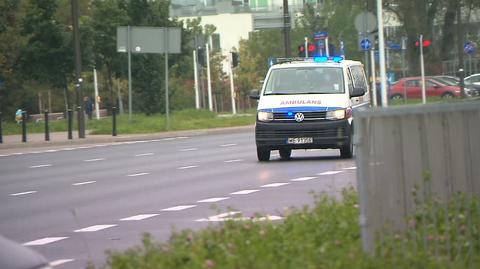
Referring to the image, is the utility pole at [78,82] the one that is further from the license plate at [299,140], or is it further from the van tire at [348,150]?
the license plate at [299,140]

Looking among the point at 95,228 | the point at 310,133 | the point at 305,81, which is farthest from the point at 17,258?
the point at 305,81

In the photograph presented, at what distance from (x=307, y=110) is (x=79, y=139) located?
51.9 feet

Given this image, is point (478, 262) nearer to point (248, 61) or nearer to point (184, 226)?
point (184, 226)

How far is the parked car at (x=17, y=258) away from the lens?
560 cm

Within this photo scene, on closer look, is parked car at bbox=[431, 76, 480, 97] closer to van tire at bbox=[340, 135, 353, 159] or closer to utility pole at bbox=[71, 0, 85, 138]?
utility pole at bbox=[71, 0, 85, 138]

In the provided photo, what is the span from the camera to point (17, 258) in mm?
5730

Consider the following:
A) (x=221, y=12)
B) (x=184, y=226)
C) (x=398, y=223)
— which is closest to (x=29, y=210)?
(x=184, y=226)

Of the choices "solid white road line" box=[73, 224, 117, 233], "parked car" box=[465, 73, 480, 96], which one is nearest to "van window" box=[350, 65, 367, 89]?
"solid white road line" box=[73, 224, 117, 233]

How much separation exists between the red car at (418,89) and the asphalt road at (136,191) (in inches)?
1194

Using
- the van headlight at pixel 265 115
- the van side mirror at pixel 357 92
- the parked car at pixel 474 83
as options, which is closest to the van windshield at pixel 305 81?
the van side mirror at pixel 357 92

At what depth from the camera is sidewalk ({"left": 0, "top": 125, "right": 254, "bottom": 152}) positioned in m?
35.9

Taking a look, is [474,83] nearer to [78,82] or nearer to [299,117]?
[78,82]

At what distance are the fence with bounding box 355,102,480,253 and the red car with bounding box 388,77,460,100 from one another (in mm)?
47192

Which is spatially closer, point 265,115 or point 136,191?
point 136,191
